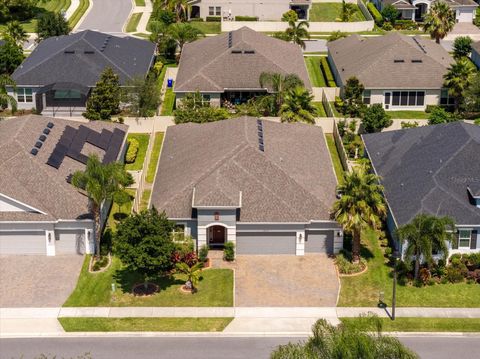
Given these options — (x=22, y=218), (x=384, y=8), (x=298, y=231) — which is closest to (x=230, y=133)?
(x=298, y=231)

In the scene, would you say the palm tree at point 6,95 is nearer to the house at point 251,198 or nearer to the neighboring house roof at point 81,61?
the neighboring house roof at point 81,61

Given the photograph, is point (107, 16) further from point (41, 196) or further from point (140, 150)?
point (41, 196)

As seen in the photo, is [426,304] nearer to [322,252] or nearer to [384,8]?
[322,252]

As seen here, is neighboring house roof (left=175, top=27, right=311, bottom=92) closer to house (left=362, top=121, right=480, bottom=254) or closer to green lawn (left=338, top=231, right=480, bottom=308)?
house (left=362, top=121, right=480, bottom=254)

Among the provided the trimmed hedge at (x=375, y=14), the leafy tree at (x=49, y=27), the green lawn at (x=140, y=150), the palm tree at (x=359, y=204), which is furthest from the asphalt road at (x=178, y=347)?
the trimmed hedge at (x=375, y=14)

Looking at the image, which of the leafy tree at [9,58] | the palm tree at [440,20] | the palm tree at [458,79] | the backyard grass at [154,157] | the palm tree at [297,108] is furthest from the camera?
the palm tree at [440,20]

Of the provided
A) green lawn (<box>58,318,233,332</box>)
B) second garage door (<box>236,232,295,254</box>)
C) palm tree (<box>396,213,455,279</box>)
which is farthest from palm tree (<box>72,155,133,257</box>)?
palm tree (<box>396,213,455,279</box>)
